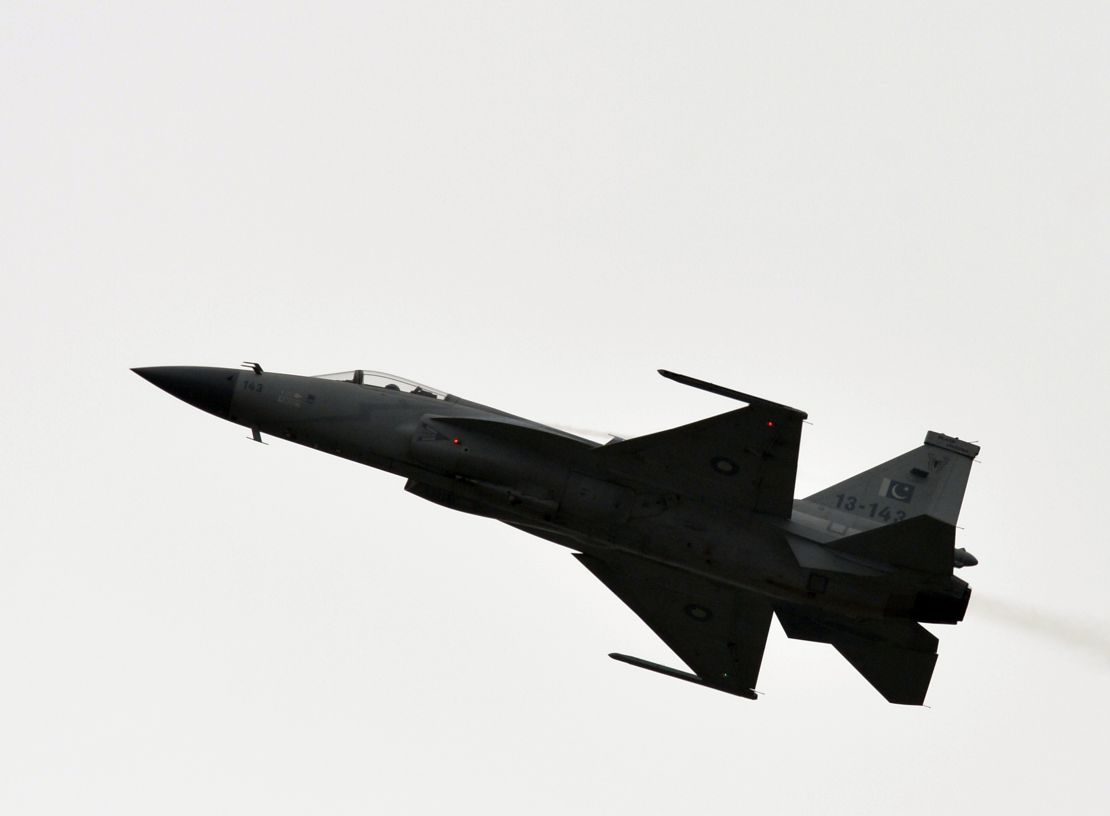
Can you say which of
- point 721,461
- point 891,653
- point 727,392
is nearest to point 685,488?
point 721,461

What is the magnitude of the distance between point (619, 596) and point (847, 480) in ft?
14.7

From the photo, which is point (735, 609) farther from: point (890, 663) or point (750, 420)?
point (750, 420)

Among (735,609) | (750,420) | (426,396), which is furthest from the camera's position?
(735,609)

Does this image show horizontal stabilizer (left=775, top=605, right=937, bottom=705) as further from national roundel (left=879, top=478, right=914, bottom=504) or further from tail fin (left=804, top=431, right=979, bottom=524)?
national roundel (left=879, top=478, right=914, bottom=504)

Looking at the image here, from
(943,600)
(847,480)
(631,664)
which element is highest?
(847,480)

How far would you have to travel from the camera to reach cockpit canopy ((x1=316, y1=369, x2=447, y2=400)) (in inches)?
937

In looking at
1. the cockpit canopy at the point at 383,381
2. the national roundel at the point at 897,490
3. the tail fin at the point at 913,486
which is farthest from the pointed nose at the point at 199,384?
the national roundel at the point at 897,490

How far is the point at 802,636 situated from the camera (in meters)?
24.8

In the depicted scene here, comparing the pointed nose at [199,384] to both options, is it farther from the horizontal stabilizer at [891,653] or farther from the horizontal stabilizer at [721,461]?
the horizontal stabilizer at [891,653]

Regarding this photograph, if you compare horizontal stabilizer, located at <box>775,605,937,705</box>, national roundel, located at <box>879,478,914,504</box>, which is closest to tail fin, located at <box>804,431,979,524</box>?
national roundel, located at <box>879,478,914,504</box>

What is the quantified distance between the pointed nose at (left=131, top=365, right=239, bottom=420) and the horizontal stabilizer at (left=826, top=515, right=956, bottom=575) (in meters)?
9.96

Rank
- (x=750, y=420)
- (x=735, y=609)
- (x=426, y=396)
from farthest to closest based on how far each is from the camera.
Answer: (x=735, y=609) < (x=426, y=396) < (x=750, y=420)

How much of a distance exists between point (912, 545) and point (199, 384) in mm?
11454

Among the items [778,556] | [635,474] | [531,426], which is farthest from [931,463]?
[531,426]
